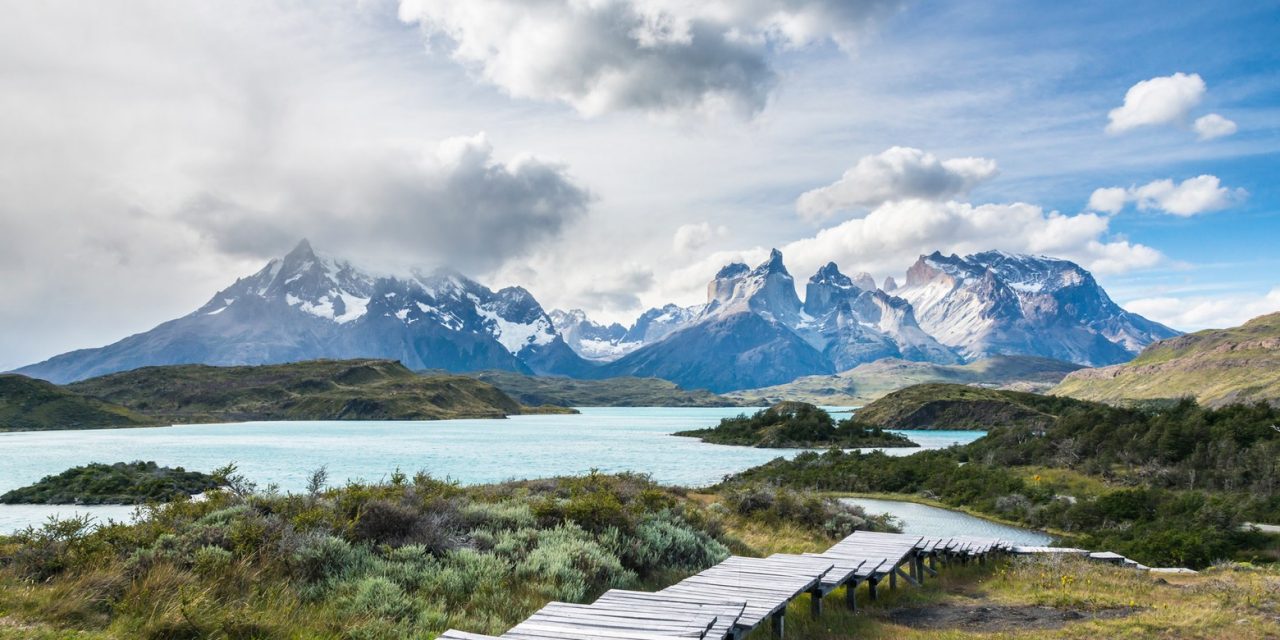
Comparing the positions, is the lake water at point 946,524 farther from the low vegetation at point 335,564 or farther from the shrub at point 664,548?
the low vegetation at point 335,564

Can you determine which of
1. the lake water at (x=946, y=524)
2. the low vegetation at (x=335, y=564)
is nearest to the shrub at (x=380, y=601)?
the low vegetation at (x=335, y=564)

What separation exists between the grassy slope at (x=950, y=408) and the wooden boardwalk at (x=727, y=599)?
6325 inches

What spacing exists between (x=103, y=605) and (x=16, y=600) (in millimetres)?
1103

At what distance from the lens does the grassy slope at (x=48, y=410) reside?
568 ft

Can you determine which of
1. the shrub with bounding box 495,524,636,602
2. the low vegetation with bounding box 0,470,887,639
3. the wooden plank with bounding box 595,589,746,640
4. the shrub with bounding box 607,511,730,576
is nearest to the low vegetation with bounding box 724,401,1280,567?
the shrub with bounding box 607,511,730,576

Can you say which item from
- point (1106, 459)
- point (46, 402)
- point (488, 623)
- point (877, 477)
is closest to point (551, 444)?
point (877, 477)

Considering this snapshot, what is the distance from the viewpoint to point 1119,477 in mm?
57219

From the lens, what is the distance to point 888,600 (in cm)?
1802

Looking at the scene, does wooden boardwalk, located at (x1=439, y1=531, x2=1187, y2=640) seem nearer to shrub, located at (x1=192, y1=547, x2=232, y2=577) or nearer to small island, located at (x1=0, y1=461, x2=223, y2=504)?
shrub, located at (x1=192, y1=547, x2=232, y2=577)

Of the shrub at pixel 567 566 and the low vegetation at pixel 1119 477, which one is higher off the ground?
the shrub at pixel 567 566

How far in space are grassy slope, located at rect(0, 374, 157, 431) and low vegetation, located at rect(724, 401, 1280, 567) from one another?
182255 mm

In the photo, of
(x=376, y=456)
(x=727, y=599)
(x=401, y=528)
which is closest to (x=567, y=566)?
(x=401, y=528)

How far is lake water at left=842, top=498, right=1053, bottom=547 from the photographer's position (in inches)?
1715

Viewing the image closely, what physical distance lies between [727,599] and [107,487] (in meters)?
67.3
